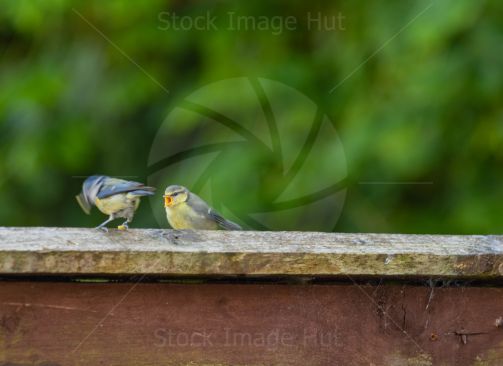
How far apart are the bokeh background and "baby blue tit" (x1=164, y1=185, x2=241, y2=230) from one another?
0.35 metres

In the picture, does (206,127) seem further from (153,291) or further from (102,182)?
(153,291)

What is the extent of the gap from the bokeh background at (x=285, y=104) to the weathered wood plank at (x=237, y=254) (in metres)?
1.73

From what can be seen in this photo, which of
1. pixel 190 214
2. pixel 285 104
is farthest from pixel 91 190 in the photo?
pixel 285 104

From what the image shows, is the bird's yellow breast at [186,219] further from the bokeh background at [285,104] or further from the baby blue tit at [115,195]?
the bokeh background at [285,104]

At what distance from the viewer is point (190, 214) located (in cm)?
345

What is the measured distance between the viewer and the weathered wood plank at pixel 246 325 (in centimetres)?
174

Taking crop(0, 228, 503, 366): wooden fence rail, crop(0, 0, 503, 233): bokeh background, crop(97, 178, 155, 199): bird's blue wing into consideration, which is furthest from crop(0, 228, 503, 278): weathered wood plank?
crop(0, 0, 503, 233): bokeh background

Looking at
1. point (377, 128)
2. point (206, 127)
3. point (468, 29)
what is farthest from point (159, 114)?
point (468, 29)

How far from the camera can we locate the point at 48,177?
5070 millimetres

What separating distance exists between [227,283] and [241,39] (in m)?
2.77

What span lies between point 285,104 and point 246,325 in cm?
248

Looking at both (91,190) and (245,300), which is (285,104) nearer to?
(91,190)

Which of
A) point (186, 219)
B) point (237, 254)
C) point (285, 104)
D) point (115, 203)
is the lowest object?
point (186, 219)

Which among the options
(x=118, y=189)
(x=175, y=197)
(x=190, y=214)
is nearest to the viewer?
(x=118, y=189)
